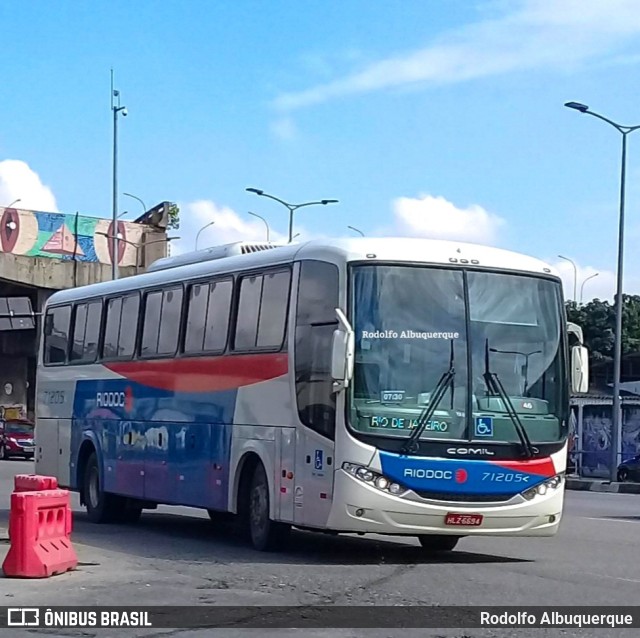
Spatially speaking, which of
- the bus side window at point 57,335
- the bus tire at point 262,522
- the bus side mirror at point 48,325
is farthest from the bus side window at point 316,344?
the bus side mirror at point 48,325

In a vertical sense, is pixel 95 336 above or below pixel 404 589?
above

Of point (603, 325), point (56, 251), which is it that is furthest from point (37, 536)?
point (603, 325)

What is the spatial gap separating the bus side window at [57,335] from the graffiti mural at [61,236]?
47.6 metres

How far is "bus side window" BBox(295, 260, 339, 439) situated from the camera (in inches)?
536

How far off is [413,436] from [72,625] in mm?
4565

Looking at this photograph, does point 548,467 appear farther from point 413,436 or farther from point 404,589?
point 404,589

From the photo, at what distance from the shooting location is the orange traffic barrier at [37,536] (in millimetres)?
12391

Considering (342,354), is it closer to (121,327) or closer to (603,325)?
(121,327)

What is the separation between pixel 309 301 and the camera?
14219 mm

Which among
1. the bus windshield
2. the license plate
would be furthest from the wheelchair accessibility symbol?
the license plate

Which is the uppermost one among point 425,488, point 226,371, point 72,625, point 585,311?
point 585,311

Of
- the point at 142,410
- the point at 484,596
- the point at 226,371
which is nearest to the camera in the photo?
the point at 484,596

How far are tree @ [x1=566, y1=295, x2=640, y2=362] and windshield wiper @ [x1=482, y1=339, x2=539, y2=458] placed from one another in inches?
2484

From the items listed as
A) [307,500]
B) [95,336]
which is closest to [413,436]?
[307,500]
